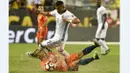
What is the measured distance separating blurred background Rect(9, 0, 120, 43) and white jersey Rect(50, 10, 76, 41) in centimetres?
4

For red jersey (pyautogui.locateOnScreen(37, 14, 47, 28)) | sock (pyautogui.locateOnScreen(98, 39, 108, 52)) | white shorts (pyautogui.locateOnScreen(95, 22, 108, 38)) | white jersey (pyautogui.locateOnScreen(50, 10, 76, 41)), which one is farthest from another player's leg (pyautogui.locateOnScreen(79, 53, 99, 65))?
red jersey (pyautogui.locateOnScreen(37, 14, 47, 28))

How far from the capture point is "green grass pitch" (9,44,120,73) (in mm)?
10922

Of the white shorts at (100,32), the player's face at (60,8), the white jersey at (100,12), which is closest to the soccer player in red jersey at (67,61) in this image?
the white shorts at (100,32)

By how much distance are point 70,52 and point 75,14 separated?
0.42m

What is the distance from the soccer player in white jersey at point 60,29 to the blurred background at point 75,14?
45 millimetres

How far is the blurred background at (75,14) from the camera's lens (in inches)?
432

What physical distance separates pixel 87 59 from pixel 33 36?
656 mm

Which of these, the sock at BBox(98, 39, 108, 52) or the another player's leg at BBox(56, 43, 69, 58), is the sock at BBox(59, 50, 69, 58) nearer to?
the another player's leg at BBox(56, 43, 69, 58)
